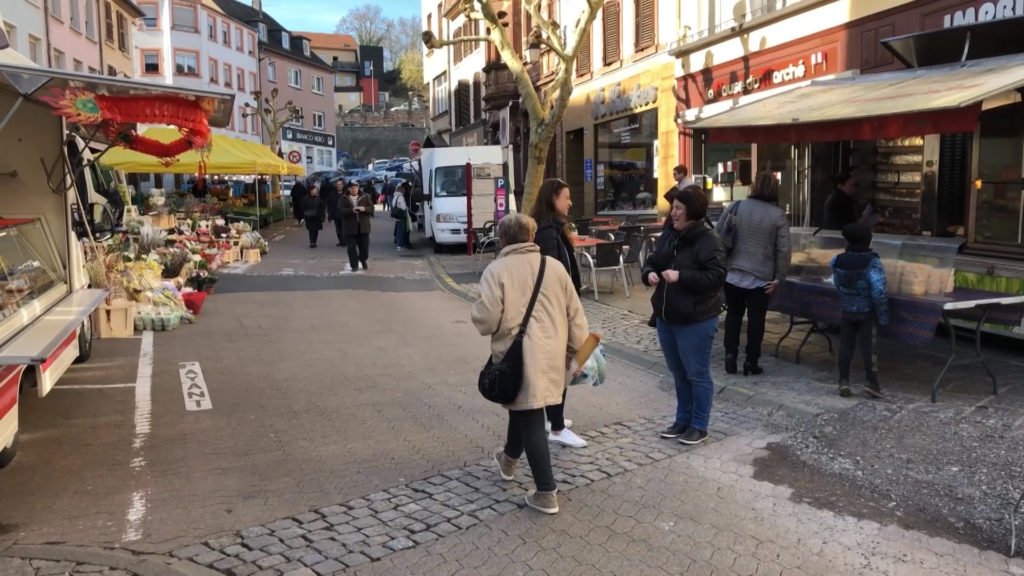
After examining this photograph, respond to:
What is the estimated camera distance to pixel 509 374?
14.4 feet

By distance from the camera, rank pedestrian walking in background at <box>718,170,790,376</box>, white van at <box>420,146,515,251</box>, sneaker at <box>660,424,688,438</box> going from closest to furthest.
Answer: sneaker at <box>660,424,688,438</box>, pedestrian walking in background at <box>718,170,790,376</box>, white van at <box>420,146,515,251</box>

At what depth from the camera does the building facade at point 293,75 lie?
63344 mm

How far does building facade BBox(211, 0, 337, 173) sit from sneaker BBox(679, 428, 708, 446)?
56.2 meters

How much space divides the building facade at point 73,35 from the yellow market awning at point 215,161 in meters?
11.7

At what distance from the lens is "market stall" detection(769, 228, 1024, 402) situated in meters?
6.36

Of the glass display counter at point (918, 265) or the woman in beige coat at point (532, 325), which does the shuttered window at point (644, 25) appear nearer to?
the glass display counter at point (918, 265)

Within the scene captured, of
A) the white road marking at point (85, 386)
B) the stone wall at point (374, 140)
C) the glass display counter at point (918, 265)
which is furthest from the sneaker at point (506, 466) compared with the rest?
the stone wall at point (374, 140)

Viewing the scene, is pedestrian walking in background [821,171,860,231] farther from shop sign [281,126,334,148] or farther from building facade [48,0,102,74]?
shop sign [281,126,334,148]

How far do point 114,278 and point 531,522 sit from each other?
7457 millimetres

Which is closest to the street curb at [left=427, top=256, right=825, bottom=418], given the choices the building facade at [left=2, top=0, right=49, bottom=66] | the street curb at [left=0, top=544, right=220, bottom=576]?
the street curb at [left=0, top=544, right=220, bottom=576]

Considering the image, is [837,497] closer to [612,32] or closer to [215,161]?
[215,161]

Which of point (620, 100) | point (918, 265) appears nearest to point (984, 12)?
point (918, 265)

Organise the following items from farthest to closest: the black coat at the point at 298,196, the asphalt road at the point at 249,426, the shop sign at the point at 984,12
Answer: the black coat at the point at 298,196
the shop sign at the point at 984,12
the asphalt road at the point at 249,426

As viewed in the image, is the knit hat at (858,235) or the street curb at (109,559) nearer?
the street curb at (109,559)
